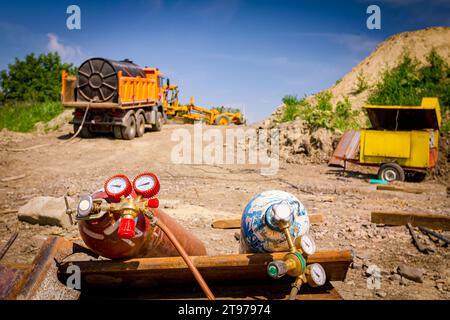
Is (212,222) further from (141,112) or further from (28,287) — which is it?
(141,112)

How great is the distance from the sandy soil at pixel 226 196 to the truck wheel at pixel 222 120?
705 cm

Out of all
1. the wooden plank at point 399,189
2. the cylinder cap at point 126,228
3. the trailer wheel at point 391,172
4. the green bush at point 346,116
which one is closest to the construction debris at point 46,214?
the cylinder cap at point 126,228

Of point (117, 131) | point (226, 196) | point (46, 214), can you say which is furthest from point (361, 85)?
point (46, 214)

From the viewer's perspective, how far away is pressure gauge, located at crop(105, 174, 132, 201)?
7.70 feet

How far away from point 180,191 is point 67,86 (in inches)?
356

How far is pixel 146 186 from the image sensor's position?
2.39m

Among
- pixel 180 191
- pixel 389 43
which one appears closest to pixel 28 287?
pixel 180 191

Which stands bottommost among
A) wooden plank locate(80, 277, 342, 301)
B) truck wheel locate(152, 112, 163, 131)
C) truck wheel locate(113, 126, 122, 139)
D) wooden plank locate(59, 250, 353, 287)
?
wooden plank locate(80, 277, 342, 301)

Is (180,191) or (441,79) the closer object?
(180,191)

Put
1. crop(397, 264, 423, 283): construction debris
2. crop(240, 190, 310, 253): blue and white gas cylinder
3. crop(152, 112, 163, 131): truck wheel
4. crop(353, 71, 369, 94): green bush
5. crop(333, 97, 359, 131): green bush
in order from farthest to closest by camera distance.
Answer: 1. crop(353, 71, 369, 94): green bush
2. crop(152, 112, 163, 131): truck wheel
3. crop(333, 97, 359, 131): green bush
4. crop(397, 264, 423, 283): construction debris
5. crop(240, 190, 310, 253): blue and white gas cylinder

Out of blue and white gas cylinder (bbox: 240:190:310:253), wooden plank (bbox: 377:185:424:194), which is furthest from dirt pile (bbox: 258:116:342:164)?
blue and white gas cylinder (bbox: 240:190:310:253)

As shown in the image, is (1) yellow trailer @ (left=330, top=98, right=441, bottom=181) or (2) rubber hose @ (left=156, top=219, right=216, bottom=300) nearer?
(2) rubber hose @ (left=156, top=219, right=216, bottom=300)

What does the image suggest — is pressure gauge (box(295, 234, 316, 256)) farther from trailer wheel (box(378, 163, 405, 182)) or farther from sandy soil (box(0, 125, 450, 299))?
trailer wheel (box(378, 163, 405, 182))

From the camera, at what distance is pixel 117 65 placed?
14578mm
